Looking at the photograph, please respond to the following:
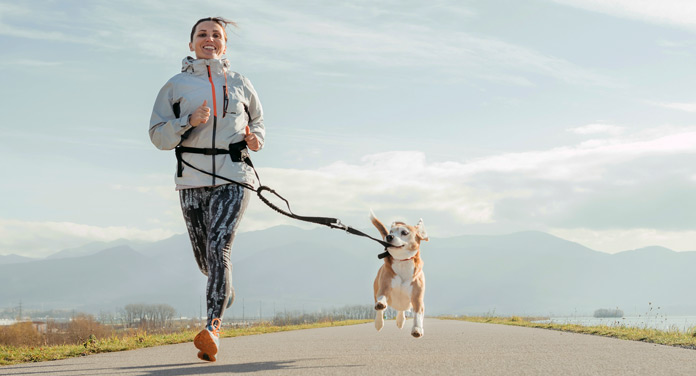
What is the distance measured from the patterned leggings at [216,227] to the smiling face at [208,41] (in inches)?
50.5

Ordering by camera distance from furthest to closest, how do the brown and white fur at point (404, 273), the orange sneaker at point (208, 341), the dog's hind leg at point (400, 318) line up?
the dog's hind leg at point (400, 318)
the brown and white fur at point (404, 273)
the orange sneaker at point (208, 341)

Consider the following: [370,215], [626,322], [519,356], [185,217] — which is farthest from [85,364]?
[626,322]

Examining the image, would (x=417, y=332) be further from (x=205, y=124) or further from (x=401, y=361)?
(x=205, y=124)

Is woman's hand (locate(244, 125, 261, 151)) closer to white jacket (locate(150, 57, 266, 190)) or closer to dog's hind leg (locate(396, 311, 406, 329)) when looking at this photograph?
white jacket (locate(150, 57, 266, 190))

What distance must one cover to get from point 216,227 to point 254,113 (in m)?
1.23

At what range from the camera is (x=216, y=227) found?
610 cm

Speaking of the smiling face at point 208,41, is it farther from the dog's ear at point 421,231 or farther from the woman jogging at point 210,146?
the dog's ear at point 421,231

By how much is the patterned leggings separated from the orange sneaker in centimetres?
6

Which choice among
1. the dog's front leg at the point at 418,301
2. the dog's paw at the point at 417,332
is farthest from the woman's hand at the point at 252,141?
the dog's paw at the point at 417,332

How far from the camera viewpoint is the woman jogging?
6062 millimetres

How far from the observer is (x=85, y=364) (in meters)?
6.55

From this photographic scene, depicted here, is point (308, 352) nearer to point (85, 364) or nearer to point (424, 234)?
point (424, 234)

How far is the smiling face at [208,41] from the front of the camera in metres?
6.44

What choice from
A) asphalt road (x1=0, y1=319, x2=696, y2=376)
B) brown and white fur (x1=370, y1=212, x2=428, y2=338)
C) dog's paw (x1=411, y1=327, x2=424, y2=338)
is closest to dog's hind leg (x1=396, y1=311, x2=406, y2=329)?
asphalt road (x1=0, y1=319, x2=696, y2=376)
